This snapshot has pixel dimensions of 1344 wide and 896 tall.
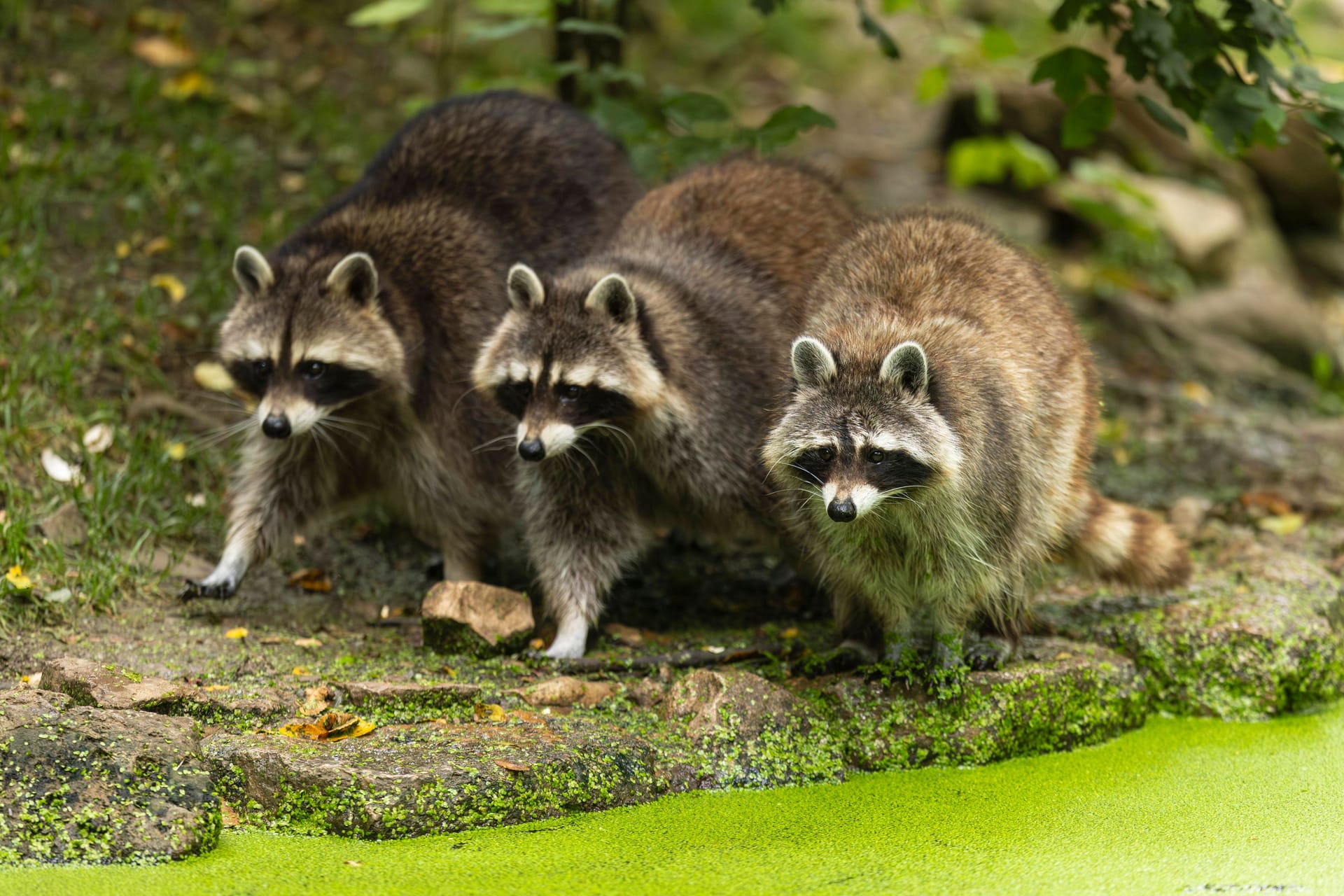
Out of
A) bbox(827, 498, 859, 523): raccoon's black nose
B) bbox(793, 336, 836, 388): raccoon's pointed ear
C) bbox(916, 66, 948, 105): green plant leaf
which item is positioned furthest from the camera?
bbox(916, 66, 948, 105): green plant leaf

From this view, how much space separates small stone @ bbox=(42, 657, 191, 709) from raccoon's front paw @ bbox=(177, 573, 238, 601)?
0.90 meters

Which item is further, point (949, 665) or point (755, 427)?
point (755, 427)

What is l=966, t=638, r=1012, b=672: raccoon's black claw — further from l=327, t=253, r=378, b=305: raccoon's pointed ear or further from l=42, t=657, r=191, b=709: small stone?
l=327, t=253, r=378, b=305: raccoon's pointed ear

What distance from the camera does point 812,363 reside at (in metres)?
3.91

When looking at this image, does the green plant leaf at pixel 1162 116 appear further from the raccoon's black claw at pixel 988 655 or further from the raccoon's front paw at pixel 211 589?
the raccoon's front paw at pixel 211 589

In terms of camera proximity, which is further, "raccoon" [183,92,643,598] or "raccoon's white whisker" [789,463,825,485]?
"raccoon" [183,92,643,598]

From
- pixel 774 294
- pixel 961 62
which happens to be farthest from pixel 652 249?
pixel 961 62

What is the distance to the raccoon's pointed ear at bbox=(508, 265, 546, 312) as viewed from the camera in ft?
15.3

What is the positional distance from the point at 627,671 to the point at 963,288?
5.58 feet

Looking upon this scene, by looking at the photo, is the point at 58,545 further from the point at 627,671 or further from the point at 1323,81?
the point at 1323,81

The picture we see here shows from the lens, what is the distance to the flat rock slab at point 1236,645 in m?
4.41

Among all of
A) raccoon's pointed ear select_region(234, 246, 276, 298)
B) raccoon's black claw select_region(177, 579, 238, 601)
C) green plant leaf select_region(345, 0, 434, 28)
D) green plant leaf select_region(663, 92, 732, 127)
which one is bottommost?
raccoon's black claw select_region(177, 579, 238, 601)

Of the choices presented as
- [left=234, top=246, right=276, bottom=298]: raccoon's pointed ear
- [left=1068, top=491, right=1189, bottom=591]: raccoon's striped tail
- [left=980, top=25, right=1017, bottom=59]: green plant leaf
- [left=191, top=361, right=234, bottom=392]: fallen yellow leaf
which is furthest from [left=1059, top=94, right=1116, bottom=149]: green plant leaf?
[left=191, top=361, right=234, bottom=392]: fallen yellow leaf

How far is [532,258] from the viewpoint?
18.1 feet
